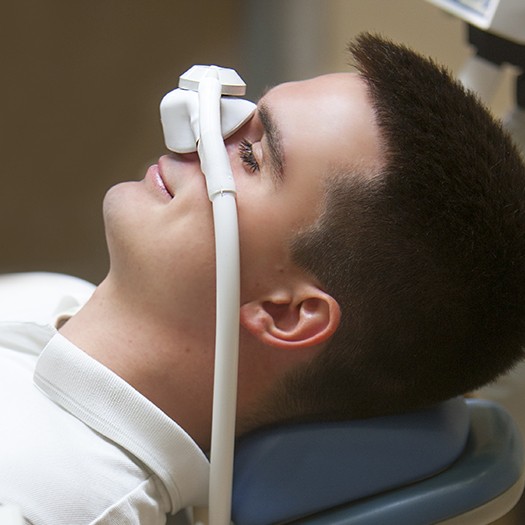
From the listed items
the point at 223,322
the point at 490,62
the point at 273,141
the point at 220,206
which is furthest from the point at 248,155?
the point at 490,62

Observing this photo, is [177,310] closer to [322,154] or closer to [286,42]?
[322,154]

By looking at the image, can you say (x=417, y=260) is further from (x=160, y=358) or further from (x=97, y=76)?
(x=97, y=76)

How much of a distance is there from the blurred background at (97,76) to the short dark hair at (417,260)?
168 centimetres

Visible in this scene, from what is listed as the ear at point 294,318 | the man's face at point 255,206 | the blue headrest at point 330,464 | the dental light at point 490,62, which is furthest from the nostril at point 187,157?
the dental light at point 490,62

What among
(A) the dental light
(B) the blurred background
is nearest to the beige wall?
(B) the blurred background

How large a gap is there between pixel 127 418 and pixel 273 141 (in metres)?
0.40

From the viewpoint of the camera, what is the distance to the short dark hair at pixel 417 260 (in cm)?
105

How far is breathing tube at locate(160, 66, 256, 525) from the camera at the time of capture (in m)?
0.99

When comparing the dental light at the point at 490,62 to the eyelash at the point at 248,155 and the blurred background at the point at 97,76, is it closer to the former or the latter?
the eyelash at the point at 248,155

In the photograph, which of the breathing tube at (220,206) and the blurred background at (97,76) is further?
the blurred background at (97,76)

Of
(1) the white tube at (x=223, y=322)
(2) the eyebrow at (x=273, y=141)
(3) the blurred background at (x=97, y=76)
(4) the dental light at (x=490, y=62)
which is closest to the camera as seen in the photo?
(1) the white tube at (x=223, y=322)

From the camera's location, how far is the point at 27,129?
2861 mm

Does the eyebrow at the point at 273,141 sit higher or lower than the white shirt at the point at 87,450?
higher

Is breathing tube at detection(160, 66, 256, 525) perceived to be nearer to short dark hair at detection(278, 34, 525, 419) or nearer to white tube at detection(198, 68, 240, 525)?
white tube at detection(198, 68, 240, 525)
